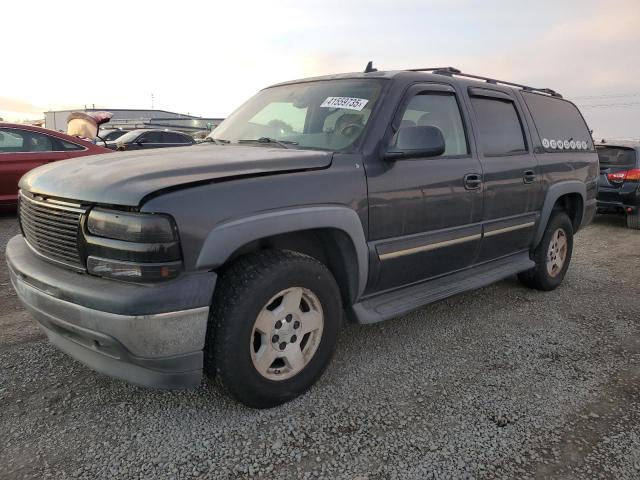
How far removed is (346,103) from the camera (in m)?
3.17

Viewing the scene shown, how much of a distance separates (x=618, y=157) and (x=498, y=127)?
589cm

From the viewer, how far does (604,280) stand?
5273 millimetres

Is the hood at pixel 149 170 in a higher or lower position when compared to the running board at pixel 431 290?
higher

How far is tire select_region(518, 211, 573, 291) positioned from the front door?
4.07ft

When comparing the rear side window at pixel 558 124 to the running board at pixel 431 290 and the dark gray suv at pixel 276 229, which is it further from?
the running board at pixel 431 290

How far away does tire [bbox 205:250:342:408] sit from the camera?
2.32 meters

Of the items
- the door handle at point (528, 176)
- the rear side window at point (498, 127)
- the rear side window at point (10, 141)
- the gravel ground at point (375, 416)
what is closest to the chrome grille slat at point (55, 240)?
the gravel ground at point (375, 416)

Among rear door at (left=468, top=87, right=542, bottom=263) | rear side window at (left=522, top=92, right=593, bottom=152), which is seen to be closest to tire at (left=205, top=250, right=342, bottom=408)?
rear door at (left=468, top=87, right=542, bottom=263)

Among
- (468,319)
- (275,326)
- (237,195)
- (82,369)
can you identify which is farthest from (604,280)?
(82,369)

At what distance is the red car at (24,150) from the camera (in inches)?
277

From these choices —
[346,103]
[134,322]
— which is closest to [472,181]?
[346,103]

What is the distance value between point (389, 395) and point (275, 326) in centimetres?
81

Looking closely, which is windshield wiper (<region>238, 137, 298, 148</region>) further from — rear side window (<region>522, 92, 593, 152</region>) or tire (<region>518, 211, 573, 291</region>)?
tire (<region>518, 211, 573, 291</region>)

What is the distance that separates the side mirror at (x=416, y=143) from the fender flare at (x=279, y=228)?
0.47 meters
